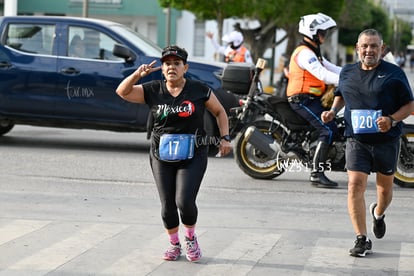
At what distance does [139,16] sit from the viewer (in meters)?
56.8

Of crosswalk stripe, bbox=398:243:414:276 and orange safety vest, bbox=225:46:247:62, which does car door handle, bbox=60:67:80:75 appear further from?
crosswalk stripe, bbox=398:243:414:276

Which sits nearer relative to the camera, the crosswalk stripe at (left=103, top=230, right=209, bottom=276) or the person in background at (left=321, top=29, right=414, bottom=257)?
the crosswalk stripe at (left=103, top=230, right=209, bottom=276)

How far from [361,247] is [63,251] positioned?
7.26ft

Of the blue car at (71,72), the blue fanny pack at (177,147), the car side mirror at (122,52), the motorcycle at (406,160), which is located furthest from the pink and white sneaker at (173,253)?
the blue car at (71,72)

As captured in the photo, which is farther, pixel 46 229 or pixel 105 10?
pixel 105 10

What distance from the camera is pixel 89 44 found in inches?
540

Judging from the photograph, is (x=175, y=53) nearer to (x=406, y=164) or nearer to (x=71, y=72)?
(x=406, y=164)

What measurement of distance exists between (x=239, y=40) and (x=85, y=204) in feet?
34.6

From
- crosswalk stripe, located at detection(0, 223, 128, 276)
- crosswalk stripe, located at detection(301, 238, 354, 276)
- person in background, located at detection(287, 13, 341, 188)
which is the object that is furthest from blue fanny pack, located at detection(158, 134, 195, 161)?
person in background, located at detection(287, 13, 341, 188)

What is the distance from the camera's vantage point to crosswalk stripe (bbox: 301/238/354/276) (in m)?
7.14

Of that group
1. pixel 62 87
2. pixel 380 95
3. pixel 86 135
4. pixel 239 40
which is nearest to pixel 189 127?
pixel 380 95

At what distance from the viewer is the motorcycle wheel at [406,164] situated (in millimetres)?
11000

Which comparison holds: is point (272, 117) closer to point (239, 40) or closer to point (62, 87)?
point (62, 87)

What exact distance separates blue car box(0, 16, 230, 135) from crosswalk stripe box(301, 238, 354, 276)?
5607 mm
